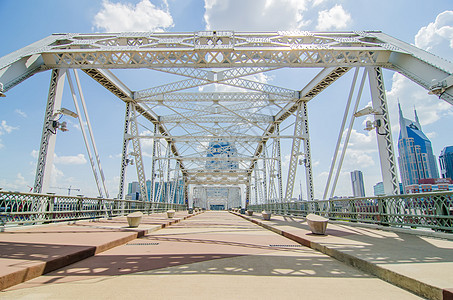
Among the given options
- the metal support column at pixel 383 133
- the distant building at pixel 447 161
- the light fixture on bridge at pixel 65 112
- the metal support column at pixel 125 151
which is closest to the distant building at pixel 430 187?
the metal support column at pixel 383 133

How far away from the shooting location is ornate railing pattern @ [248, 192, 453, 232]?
263 inches

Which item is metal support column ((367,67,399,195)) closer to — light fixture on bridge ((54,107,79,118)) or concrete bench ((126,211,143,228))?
concrete bench ((126,211,143,228))

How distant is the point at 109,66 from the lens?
36.7ft

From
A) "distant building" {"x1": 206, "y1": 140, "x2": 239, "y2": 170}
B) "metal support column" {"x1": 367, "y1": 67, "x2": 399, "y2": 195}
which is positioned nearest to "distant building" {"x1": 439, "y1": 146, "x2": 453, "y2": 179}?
"distant building" {"x1": 206, "y1": 140, "x2": 239, "y2": 170}

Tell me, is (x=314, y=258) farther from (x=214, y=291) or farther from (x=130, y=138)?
(x=130, y=138)

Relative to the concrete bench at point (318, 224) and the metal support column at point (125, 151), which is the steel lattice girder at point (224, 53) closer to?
the concrete bench at point (318, 224)

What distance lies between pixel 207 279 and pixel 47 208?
33.2ft

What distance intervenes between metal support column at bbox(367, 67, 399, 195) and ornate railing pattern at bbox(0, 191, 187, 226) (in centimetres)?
1389

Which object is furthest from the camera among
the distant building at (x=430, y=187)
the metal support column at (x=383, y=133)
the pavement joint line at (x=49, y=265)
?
the distant building at (x=430, y=187)

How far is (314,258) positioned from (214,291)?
280 cm

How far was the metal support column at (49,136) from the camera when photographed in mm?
12387

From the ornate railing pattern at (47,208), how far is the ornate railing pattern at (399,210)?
1214 centimetres

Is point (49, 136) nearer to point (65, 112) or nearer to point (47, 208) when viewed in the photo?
point (65, 112)

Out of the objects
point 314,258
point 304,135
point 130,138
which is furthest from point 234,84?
point 314,258
